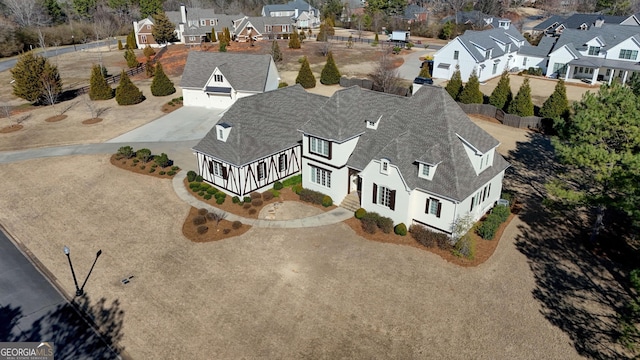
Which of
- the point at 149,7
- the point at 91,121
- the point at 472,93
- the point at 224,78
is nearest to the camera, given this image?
the point at 91,121

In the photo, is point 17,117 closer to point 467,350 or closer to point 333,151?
point 333,151

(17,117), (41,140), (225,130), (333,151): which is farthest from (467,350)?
(17,117)

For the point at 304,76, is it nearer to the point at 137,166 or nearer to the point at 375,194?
the point at 137,166

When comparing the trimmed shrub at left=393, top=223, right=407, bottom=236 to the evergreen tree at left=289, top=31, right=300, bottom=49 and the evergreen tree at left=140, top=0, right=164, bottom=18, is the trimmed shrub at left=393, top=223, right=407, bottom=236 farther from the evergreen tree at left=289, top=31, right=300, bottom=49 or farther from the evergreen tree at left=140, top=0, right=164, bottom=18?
the evergreen tree at left=140, top=0, right=164, bottom=18

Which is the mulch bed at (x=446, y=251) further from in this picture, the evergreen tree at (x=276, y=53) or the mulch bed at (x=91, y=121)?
the evergreen tree at (x=276, y=53)

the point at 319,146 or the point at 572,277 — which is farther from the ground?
the point at 319,146

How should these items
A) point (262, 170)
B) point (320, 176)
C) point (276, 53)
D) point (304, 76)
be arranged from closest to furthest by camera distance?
point (320, 176) < point (262, 170) < point (304, 76) < point (276, 53)

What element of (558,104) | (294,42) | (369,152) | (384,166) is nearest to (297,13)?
(294,42)
